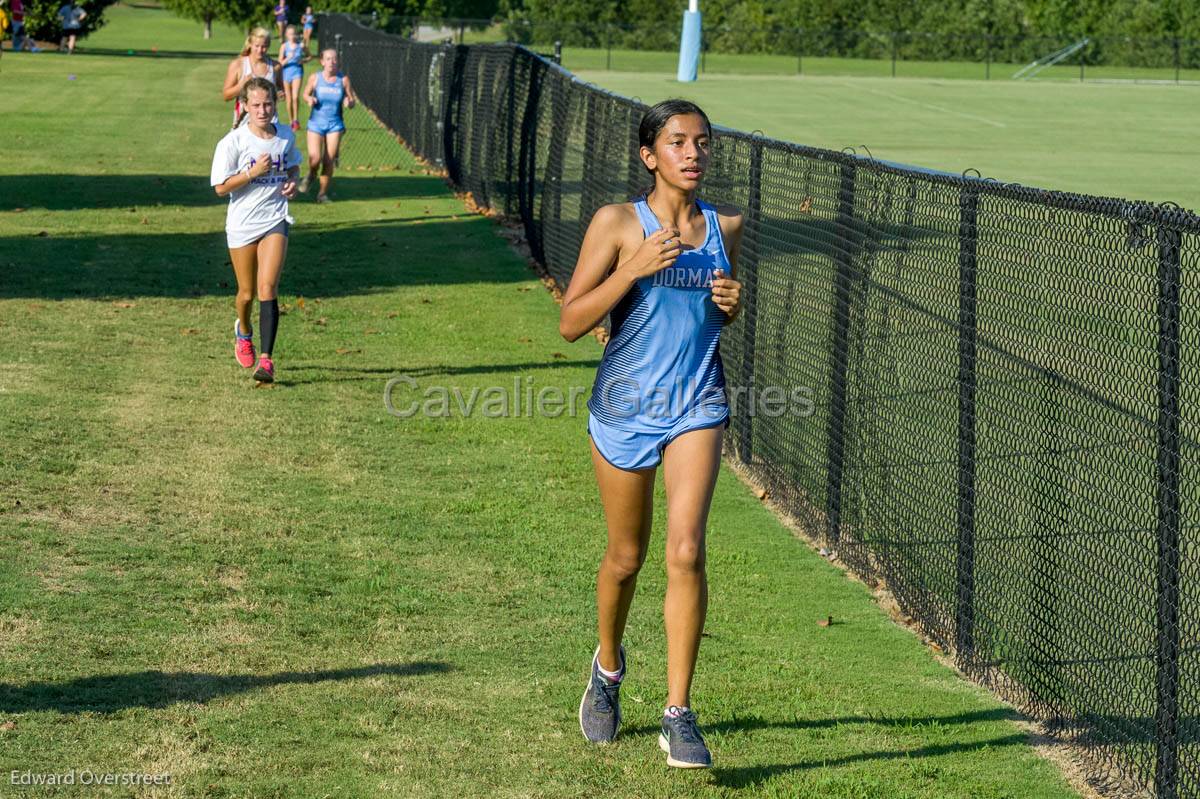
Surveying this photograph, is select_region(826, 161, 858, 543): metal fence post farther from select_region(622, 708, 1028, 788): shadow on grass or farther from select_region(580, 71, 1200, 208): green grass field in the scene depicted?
select_region(580, 71, 1200, 208): green grass field

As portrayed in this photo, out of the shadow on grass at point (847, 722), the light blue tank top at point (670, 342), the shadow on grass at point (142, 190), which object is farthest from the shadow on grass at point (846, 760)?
the shadow on grass at point (142, 190)

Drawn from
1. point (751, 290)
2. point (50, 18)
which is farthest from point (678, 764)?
point (50, 18)

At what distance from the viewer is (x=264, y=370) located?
11.6 m

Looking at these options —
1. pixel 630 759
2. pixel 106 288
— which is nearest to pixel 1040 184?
pixel 106 288

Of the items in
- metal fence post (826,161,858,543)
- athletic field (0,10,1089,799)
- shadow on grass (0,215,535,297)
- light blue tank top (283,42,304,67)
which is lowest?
shadow on grass (0,215,535,297)

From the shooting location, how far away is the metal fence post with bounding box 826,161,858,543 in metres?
8.48

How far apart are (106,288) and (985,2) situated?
68.4 metres

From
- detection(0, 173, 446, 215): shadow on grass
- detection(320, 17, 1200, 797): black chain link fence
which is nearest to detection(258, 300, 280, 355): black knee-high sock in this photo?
detection(320, 17, 1200, 797): black chain link fence

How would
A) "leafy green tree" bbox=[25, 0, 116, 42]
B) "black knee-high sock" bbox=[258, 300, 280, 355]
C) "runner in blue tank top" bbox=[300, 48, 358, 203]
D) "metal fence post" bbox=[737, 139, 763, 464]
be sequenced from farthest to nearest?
"leafy green tree" bbox=[25, 0, 116, 42] → "runner in blue tank top" bbox=[300, 48, 358, 203] → "black knee-high sock" bbox=[258, 300, 280, 355] → "metal fence post" bbox=[737, 139, 763, 464]

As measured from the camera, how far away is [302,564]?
783cm

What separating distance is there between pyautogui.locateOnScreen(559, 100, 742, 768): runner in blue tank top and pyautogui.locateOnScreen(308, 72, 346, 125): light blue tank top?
16.4m

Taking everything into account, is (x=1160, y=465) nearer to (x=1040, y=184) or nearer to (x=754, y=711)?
(x=754, y=711)

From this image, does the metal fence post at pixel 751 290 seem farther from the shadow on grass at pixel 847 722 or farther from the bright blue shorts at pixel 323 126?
the bright blue shorts at pixel 323 126

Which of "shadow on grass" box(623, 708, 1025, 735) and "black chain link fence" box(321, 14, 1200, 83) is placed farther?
"black chain link fence" box(321, 14, 1200, 83)
